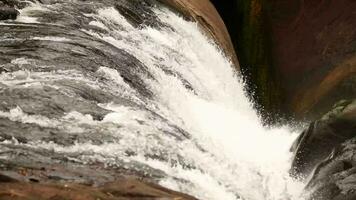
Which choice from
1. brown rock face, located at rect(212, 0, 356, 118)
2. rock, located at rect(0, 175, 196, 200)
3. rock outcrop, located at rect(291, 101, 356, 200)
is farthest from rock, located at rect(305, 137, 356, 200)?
brown rock face, located at rect(212, 0, 356, 118)

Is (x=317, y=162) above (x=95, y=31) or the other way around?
the other way around

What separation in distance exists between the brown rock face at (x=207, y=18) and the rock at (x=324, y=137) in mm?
3960

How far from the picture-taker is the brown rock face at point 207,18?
37.4ft

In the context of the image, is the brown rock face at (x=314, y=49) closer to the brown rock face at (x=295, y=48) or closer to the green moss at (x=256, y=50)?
the brown rock face at (x=295, y=48)

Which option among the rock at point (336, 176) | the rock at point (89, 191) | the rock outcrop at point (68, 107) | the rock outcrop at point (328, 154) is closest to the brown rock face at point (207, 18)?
the rock outcrop at point (68, 107)

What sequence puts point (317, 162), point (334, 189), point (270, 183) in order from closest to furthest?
point (334, 189)
point (270, 183)
point (317, 162)

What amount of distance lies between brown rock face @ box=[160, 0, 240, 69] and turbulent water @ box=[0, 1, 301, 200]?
0.30 m

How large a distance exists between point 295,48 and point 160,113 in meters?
6.70

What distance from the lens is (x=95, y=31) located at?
8.20 metres

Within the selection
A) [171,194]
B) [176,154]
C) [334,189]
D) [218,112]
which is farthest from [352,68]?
[171,194]

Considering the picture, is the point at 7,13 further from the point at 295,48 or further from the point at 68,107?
the point at 295,48

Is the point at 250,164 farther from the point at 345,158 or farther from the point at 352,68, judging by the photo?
the point at 352,68

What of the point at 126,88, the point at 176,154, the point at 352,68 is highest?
the point at 352,68

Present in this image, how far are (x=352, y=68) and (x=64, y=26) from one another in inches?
206
